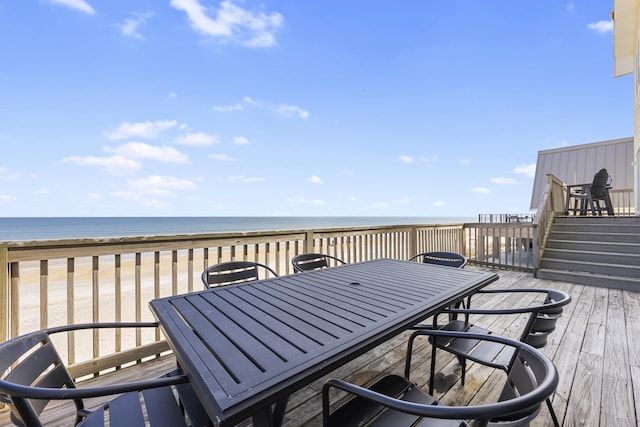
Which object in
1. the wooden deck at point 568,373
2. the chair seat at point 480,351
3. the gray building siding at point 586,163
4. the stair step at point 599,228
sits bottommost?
the wooden deck at point 568,373

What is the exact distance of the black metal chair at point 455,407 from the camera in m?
0.67

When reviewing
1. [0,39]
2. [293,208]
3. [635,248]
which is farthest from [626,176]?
[293,208]

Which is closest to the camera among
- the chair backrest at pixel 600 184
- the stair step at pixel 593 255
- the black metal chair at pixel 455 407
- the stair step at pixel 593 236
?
the black metal chair at pixel 455 407

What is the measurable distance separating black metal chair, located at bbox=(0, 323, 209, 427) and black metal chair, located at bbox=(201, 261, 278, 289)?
898 mm

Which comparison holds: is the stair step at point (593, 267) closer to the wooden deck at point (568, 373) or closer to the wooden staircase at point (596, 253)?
the wooden staircase at point (596, 253)

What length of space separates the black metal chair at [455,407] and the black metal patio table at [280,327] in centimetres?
16

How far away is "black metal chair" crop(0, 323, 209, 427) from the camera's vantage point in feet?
2.47

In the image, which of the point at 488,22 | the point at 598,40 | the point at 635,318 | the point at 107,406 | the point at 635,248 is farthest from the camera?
the point at 598,40

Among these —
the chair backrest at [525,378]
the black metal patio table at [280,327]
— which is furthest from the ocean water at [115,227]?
the chair backrest at [525,378]

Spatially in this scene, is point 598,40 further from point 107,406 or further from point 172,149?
point 172,149

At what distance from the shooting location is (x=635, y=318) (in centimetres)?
313

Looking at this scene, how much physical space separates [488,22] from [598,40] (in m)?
4.76

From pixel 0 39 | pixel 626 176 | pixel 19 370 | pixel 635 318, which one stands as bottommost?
pixel 635 318

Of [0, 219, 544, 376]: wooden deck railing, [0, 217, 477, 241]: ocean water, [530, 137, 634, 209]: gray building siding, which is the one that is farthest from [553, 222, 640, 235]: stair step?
[0, 217, 477, 241]: ocean water
